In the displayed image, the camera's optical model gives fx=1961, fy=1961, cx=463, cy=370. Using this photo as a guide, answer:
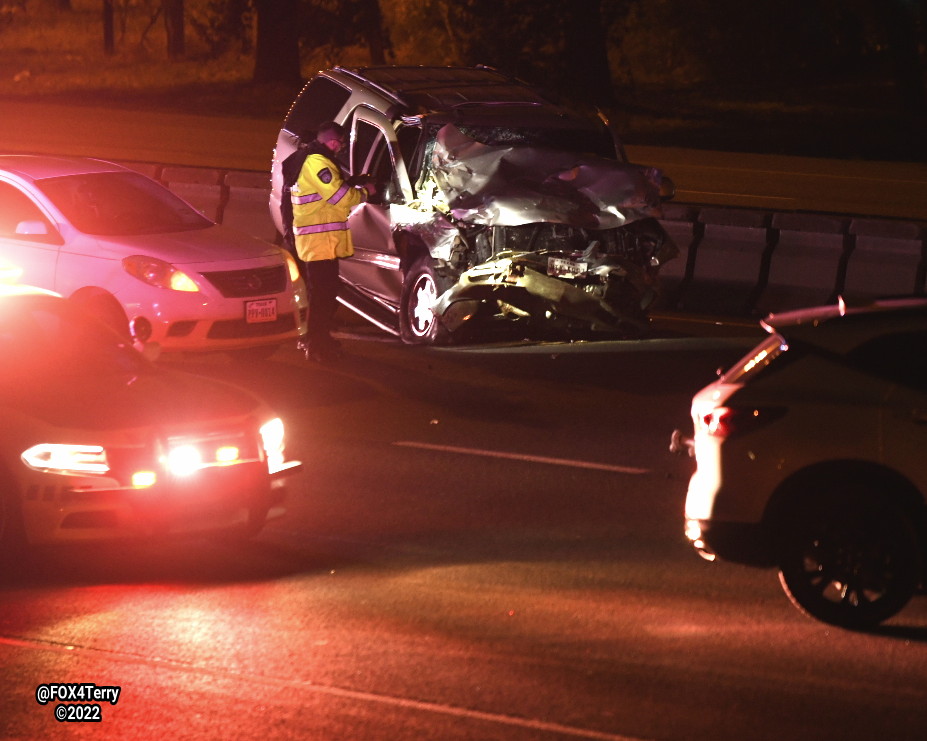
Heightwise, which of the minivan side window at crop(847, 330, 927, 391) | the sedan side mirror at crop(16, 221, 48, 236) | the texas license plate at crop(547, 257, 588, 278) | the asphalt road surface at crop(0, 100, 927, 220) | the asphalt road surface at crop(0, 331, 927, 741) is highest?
the minivan side window at crop(847, 330, 927, 391)

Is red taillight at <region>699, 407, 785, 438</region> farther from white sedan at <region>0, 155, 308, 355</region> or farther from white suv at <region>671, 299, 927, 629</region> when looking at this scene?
white sedan at <region>0, 155, 308, 355</region>

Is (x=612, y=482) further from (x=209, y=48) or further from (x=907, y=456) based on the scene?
(x=209, y=48)

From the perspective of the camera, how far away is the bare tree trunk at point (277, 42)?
49125 millimetres

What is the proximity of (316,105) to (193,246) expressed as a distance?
121 inches

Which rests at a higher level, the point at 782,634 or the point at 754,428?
the point at 754,428

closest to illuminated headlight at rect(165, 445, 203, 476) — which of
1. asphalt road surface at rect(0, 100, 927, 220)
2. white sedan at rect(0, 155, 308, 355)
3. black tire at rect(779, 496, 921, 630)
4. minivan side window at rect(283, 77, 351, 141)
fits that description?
black tire at rect(779, 496, 921, 630)

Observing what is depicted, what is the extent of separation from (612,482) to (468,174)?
5.08m

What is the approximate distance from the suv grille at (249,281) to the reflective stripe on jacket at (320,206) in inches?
17.0

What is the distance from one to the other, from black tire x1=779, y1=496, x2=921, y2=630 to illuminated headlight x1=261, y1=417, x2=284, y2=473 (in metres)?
2.63

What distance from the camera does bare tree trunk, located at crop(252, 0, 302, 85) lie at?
49.1m

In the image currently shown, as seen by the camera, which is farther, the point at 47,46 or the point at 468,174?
the point at 47,46

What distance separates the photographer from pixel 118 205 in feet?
51.1

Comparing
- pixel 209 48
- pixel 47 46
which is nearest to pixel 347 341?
pixel 209 48

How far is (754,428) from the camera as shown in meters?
8.33
